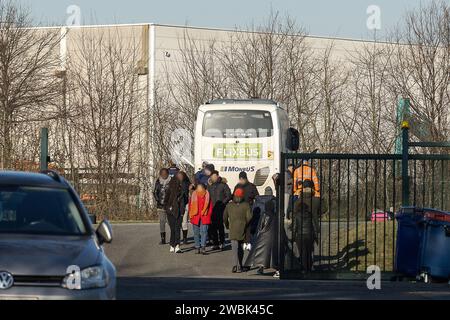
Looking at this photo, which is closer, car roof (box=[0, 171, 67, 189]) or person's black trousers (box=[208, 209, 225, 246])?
car roof (box=[0, 171, 67, 189])

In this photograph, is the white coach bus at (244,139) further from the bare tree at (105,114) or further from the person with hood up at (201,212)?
the bare tree at (105,114)

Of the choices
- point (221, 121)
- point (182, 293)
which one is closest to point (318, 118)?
point (221, 121)

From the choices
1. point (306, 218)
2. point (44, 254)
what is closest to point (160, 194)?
point (306, 218)

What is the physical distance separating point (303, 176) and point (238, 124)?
12.5m

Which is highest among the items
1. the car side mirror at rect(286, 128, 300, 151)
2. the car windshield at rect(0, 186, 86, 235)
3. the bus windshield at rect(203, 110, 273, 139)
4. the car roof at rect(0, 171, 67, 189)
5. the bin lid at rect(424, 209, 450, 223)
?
the bus windshield at rect(203, 110, 273, 139)

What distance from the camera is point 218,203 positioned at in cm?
2534

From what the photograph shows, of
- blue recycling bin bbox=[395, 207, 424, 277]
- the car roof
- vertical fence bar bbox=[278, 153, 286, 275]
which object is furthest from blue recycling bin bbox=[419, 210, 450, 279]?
the car roof

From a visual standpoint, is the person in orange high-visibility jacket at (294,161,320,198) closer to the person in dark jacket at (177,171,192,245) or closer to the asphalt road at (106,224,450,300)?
the asphalt road at (106,224,450,300)

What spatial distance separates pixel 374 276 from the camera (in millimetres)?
18547

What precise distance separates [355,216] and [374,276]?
4.93 ft

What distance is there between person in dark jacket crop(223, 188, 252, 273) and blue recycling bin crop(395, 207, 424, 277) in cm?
374

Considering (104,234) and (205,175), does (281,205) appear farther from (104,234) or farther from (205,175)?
(104,234)

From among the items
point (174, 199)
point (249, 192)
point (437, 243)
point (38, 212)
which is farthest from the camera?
→ point (174, 199)

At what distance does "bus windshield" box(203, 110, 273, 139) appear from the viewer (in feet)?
104
